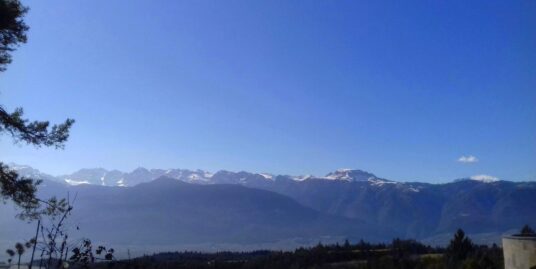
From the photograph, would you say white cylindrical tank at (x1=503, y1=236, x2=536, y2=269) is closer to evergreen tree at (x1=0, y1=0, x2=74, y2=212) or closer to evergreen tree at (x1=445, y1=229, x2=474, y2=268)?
evergreen tree at (x1=0, y1=0, x2=74, y2=212)

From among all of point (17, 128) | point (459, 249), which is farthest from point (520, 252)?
point (459, 249)

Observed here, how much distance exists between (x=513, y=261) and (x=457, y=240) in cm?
10440

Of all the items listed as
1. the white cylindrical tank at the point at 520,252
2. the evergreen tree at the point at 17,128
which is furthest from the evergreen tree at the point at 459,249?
the evergreen tree at the point at 17,128

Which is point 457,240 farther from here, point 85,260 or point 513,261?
point 85,260

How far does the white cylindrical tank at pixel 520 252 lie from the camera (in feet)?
66.8

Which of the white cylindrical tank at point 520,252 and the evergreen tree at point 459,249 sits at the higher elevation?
the white cylindrical tank at point 520,252

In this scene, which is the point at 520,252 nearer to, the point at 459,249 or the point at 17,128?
the point at 17,128

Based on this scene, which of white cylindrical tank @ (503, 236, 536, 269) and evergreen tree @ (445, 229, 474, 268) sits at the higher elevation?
white cylindrical tank @ (503, 236, 536, 269)

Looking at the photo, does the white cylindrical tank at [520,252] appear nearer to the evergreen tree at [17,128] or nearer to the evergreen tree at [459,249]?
the evergreen tree at [17,128]

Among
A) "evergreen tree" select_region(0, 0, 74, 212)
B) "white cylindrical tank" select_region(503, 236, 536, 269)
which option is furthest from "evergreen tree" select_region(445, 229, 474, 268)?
"evergreen tree" select_region(0, 0, 74, 212)

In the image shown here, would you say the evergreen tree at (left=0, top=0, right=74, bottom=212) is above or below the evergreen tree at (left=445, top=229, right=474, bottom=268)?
above

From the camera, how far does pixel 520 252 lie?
21.1m

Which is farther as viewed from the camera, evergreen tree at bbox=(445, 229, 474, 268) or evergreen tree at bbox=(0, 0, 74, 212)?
evergreen tree at bbox=(445, 229, 474, 268)

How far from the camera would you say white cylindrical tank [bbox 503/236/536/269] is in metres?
20.4
